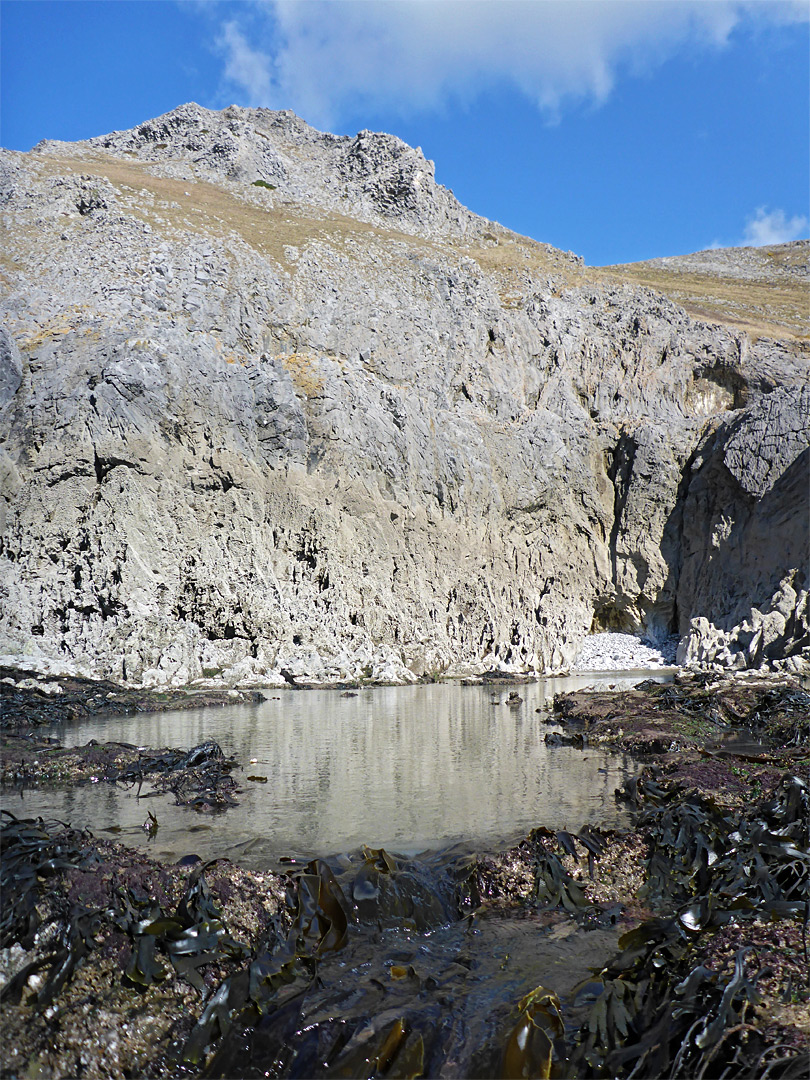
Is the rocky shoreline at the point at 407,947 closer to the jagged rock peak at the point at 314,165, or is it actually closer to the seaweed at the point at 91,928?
the seaweed at the point at 91,928

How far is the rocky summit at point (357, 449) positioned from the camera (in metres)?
29.7

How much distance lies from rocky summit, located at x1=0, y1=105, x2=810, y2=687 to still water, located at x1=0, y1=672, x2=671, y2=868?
39.0 feet

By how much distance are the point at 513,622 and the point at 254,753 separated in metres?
25.8

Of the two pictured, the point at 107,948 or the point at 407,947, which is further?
the point at 407,947

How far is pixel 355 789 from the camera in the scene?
34.1ft

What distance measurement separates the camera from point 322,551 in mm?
33906

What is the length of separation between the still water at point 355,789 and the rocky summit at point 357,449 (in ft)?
39.0

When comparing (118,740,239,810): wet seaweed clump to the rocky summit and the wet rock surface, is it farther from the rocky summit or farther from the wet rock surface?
the rocky summit

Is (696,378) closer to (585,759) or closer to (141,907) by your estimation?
(585,759)

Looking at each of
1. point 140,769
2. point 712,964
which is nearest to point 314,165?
point 140,769


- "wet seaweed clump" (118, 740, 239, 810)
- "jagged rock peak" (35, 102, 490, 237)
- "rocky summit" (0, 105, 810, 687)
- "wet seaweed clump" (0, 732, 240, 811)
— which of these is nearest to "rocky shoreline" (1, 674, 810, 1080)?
"wet seaweed clump" (118, 740, 239, 810)

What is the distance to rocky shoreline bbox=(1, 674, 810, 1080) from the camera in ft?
12.7

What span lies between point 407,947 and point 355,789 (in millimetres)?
5120

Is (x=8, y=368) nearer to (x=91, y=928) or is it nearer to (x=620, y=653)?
(x=91, y=928)
